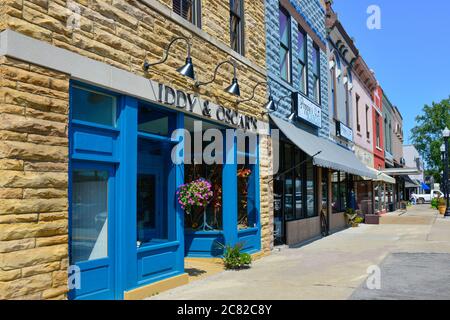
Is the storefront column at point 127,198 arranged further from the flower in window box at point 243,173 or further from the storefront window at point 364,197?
the storefront window at point 364,197

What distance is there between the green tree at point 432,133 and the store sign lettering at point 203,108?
61540 millimetres

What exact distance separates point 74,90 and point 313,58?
11641mm

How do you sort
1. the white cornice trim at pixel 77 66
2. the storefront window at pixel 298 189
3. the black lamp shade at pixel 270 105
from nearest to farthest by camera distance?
the white cornice trim at pixel 77 66
the black lamp shade at pixel 270 105
the storefront window at pixel 298 189

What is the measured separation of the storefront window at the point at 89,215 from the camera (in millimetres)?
6237

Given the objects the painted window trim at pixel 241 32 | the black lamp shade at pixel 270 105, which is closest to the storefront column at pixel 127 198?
the painted window trim at pixel 241 32

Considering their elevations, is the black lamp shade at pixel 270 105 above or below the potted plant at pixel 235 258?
above

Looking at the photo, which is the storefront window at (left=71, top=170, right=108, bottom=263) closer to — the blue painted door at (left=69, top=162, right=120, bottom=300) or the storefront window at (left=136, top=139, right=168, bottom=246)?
the blue painted door at (left=69, top=162, right=120, bottom=300)

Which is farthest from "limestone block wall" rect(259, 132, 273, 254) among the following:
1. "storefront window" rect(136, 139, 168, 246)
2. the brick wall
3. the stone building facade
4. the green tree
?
the green tree

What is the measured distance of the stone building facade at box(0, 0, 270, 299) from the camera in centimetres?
499

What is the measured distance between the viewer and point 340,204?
20.0 metres

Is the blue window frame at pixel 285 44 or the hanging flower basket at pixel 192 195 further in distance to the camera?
the blue window frame at pixel 285 44

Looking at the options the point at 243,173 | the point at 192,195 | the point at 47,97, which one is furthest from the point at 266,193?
the point at 47,97
